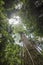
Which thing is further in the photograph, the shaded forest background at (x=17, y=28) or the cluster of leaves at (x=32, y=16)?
the cluster of leaves at (x=32, y=16)

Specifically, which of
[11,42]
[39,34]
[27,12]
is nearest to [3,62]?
[11,42]

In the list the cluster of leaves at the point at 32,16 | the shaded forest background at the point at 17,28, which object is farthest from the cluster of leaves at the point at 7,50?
the cluster of leaves at the point at 32,16

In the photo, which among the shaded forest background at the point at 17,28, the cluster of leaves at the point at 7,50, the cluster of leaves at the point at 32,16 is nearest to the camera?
the cluster of leaves at the point at 7,50

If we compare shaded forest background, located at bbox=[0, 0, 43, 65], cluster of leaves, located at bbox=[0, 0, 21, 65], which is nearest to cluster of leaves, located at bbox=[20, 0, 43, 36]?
shaded forest background, located at bbox=[0, 0, 43, 65]

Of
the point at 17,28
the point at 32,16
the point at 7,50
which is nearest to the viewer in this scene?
the point at 7,50

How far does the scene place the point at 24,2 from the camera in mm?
3969

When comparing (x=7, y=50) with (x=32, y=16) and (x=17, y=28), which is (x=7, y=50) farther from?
(x=17, y=28)

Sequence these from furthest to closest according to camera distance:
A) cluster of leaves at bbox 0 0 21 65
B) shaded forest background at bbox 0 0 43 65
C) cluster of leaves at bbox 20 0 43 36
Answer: cluster of leaves at bbox 20 0 43 36 < shaded forest background at bbox 0 0 43 65 < cluster of leaves at bbox 0 0 21 65

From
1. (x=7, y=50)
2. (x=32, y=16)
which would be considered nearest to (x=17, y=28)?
(x=32, y=16)

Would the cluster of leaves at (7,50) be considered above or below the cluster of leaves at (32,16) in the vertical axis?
below

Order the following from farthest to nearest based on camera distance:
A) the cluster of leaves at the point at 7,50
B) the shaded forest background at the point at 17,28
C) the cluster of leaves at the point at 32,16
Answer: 1. the cluster of leaves at the point at 32,16
2. the shaded forest background at the point at 17,28
3. the cluster of leaves at the point at 7,50

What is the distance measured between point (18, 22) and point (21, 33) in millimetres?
546

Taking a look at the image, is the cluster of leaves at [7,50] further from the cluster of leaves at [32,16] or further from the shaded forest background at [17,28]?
the cluster of leaves at [32,16]

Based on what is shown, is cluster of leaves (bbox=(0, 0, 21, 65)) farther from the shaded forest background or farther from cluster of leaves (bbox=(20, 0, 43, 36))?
cluster of leaves (bbox=(20, 0, 43, 36))
